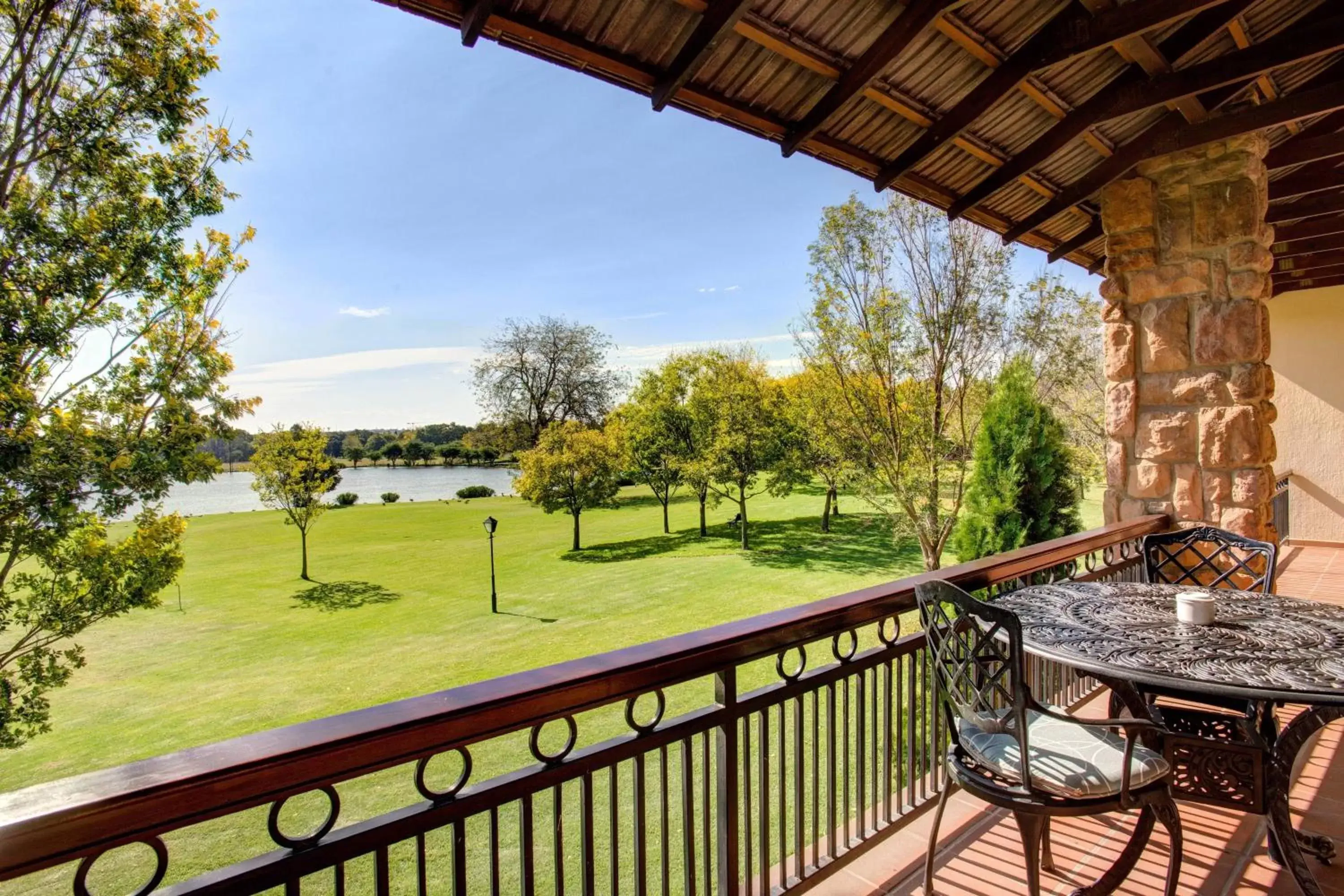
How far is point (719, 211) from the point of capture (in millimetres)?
25625

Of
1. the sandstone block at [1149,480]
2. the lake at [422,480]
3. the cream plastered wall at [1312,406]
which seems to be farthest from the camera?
the lake at [422,480]

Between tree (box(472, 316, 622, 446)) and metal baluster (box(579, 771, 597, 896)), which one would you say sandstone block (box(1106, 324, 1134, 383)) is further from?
Answer: tree (box(472, 316, 622, 446))

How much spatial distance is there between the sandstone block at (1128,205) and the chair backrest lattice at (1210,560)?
1.62 metres

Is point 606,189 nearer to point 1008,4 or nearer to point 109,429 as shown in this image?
point 109,429

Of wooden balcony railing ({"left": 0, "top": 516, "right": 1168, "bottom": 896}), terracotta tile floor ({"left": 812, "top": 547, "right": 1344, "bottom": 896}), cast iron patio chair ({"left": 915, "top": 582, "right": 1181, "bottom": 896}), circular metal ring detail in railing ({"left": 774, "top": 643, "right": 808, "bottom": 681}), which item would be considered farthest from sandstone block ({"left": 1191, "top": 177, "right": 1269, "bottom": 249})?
circular metal ring detail in railing ({"left": 774, "top": 643, "right": 808, "bottom": 681})

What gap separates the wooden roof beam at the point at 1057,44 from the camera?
2.05 metres

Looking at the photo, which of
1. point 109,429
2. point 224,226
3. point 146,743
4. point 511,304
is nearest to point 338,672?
point 146,743

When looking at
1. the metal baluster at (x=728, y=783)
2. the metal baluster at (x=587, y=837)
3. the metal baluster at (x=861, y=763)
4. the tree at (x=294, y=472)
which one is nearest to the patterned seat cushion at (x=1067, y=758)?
the metal baluster at (x=861, y=763)

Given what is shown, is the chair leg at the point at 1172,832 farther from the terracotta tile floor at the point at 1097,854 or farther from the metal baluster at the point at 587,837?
the metal baluster at the point at 587,837

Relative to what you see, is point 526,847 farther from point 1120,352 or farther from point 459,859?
point 1120,352

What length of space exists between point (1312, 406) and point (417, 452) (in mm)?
29096

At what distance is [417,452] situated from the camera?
29.0 m

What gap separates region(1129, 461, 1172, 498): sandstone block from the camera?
330cm

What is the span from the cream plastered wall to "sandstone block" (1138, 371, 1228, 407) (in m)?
4.46
